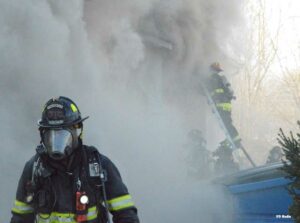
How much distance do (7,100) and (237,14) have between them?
7.30 metres

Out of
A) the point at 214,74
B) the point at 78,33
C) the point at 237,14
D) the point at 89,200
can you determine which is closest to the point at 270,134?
the point at 237,14

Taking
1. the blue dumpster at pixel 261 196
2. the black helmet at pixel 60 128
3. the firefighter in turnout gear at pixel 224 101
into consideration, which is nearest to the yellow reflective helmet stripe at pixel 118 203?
the black helmet at pixel 60 128

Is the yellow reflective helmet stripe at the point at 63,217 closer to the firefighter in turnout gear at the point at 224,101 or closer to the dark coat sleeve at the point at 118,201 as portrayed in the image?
the dark coat sleeve at the point at 118,201

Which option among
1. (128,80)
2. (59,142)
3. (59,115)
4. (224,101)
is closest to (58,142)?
(59,142)

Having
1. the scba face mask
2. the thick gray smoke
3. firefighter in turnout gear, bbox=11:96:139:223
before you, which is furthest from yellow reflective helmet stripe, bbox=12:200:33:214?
the thick gray smoke

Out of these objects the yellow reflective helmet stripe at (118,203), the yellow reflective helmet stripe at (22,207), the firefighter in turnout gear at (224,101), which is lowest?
the yellow reflective helmet stripe at (118,203)

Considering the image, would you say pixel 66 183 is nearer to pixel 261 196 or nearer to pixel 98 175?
pixel 98 175

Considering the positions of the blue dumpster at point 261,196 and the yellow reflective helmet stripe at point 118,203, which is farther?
the blue dumpster at point 261,196

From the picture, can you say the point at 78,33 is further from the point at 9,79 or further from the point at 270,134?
the point at 270,134

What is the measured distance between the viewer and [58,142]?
2.20 meters

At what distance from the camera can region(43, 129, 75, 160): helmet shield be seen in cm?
219

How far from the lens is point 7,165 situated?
6238 mm

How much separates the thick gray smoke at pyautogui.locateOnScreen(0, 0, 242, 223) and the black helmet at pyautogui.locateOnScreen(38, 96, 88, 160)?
9.16 feet

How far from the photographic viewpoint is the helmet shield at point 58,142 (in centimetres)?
219
